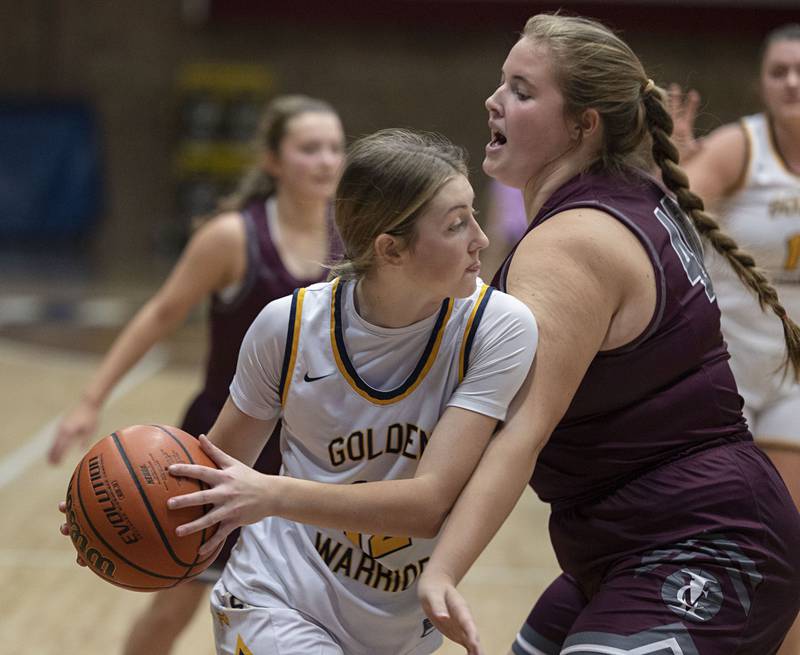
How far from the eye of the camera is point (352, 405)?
79.7 inches

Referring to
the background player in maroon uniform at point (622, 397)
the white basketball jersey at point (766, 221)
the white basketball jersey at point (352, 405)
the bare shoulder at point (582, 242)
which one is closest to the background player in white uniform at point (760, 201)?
the white basketball jersey at point (766, 221)

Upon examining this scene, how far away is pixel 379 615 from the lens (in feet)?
6.89

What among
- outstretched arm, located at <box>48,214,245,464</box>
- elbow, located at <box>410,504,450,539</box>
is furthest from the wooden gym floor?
elbow, located at <box>410,504,450,539</box>

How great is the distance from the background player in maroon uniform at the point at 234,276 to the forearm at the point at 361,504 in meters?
1.31

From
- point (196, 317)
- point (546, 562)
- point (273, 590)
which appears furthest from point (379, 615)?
point (196, 317)

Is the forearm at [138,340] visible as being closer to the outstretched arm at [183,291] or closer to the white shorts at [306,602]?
the outstretched arm at [183,291]

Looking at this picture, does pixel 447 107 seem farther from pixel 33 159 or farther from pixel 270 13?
pixel 33 159

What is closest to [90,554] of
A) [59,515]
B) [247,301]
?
[247,301]

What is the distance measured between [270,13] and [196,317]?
4853 mm

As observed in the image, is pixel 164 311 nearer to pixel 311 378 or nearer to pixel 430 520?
pixel 311 378

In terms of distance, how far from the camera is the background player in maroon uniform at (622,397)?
192 centimetres

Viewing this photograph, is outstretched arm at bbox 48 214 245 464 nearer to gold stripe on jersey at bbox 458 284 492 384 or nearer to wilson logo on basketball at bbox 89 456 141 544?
wilson logo on basketball at bbox 89 456 141 544

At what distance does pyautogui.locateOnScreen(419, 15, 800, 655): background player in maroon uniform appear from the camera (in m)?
1.92

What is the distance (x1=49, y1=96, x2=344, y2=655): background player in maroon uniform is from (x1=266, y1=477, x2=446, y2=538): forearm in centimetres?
131
